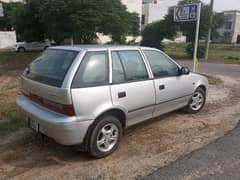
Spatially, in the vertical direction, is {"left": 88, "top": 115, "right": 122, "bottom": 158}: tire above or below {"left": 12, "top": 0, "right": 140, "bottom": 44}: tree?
below

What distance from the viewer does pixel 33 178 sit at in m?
2.81

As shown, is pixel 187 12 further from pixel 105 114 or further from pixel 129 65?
pixel 105 114

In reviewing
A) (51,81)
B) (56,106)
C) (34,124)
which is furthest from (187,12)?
(34,124)

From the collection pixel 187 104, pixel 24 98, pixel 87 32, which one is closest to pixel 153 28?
pixel 87 32

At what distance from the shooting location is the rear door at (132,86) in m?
3.34

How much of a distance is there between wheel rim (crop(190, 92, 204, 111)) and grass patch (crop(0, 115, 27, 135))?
354 centimetres

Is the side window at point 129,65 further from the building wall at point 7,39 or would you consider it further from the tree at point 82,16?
the building wall at point 7,39

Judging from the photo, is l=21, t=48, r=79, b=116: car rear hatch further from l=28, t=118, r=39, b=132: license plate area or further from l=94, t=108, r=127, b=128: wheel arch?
l=94, t=108, r=127, b=128: wheel arch

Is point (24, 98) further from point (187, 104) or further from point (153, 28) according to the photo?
point (153, 28)

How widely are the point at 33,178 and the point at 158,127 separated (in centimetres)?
246

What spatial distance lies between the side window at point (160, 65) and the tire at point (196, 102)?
0.96 metres

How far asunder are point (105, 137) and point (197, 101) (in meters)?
2.72

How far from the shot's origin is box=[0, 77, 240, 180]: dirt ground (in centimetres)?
295

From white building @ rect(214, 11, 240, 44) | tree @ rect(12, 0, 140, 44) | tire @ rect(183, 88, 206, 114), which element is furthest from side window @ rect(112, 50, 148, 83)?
white building @ rect(214, 11, 240, 44)
